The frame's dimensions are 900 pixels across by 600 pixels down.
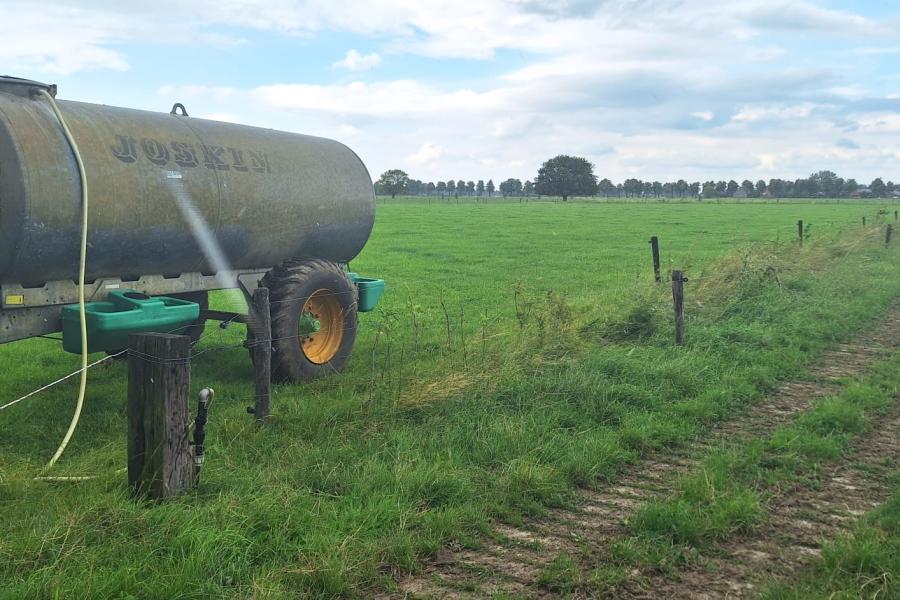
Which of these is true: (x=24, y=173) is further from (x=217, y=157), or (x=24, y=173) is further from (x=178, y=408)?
(x=178, y=408)

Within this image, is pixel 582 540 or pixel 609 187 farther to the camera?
pixel 609 187

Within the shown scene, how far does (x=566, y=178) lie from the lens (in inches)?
4865

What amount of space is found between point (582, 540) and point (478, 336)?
532 cm

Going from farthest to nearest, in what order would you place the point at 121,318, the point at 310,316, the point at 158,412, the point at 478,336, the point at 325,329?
the point at 478,336 → the point at 325,329 → the point at 310,316 → the point at 121,318 → the point at 158,412

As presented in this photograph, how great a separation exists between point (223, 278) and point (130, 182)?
5.39ft

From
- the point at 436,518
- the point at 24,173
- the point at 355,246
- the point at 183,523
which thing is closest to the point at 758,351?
the point at 355,246

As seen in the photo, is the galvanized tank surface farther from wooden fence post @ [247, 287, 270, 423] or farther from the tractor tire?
wooden fence post @ [247, 287, 270, 423]

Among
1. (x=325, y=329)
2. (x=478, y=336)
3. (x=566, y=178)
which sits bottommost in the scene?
(x=478, y=336)

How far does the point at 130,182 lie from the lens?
262 inches

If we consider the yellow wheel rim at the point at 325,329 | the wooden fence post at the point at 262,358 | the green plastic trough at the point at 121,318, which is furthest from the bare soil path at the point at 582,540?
the yellow wheel rim at the point at 325,329

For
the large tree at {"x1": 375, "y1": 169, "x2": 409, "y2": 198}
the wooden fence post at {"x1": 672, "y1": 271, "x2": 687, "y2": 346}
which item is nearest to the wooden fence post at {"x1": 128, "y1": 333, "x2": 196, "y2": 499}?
the wooden fence post at {"x1": 672, "y1": 271, "x2": 687, "y2": 346}

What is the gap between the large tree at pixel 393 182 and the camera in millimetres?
122625

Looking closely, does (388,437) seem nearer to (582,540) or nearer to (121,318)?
(582,540)

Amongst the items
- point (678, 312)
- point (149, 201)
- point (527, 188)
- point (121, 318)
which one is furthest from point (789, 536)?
point (527, 188)
